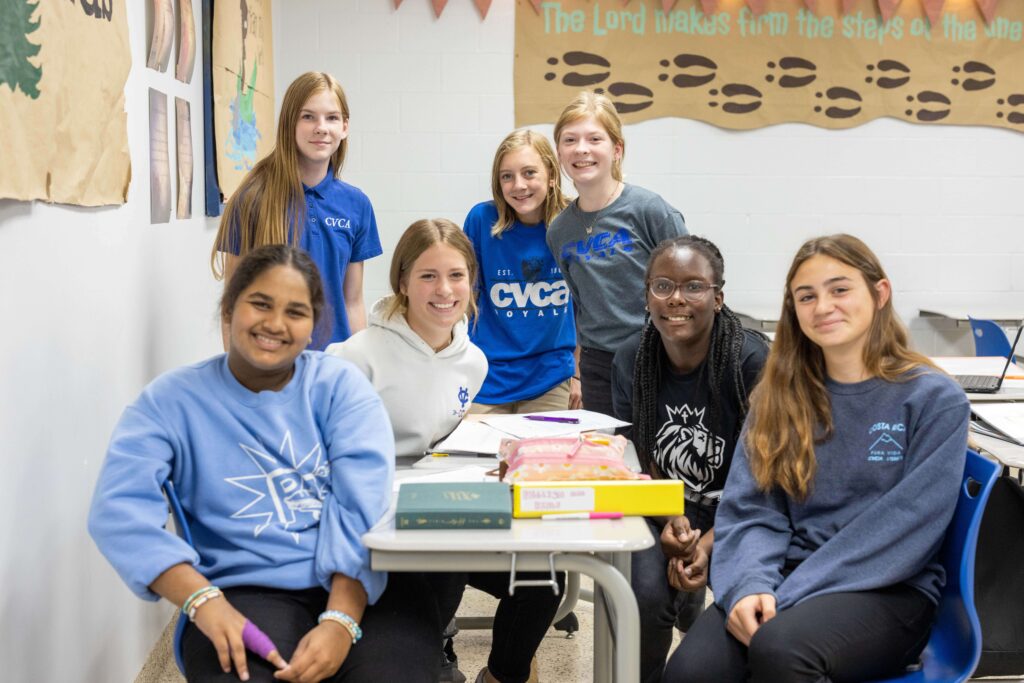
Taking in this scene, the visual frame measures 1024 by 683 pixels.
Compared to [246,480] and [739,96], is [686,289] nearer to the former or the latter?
[246,480]

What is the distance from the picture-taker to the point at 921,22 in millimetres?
4641

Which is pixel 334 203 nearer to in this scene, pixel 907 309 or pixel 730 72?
pixel 730 72

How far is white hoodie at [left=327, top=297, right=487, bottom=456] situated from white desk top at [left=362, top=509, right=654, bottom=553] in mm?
632

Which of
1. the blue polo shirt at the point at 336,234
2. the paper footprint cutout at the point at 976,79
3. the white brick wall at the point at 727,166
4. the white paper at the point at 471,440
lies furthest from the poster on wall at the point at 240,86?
the paper footprint cutout at the point at 976,79

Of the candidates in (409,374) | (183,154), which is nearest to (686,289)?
(409,374)

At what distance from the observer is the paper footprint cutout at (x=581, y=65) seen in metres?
4.62

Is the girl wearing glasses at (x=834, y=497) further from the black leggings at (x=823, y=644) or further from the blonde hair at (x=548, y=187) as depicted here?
the blonde hair at (x=548, y=187)

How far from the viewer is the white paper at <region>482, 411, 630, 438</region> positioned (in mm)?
2188

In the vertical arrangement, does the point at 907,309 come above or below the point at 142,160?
below

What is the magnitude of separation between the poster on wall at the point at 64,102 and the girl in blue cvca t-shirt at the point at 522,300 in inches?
41.8

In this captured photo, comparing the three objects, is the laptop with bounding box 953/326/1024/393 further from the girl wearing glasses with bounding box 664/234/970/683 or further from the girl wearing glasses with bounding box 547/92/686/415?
the girl wearing glasses with bounding box 664/234/970/683

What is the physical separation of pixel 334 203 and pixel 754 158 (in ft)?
8.31

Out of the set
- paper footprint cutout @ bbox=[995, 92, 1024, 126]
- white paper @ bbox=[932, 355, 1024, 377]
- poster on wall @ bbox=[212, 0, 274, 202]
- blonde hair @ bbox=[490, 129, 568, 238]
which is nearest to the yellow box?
blonde hair @ bbox=[490, 129, 568, 238]

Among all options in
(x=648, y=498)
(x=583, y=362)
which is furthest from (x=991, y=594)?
(x=583, y=362)
